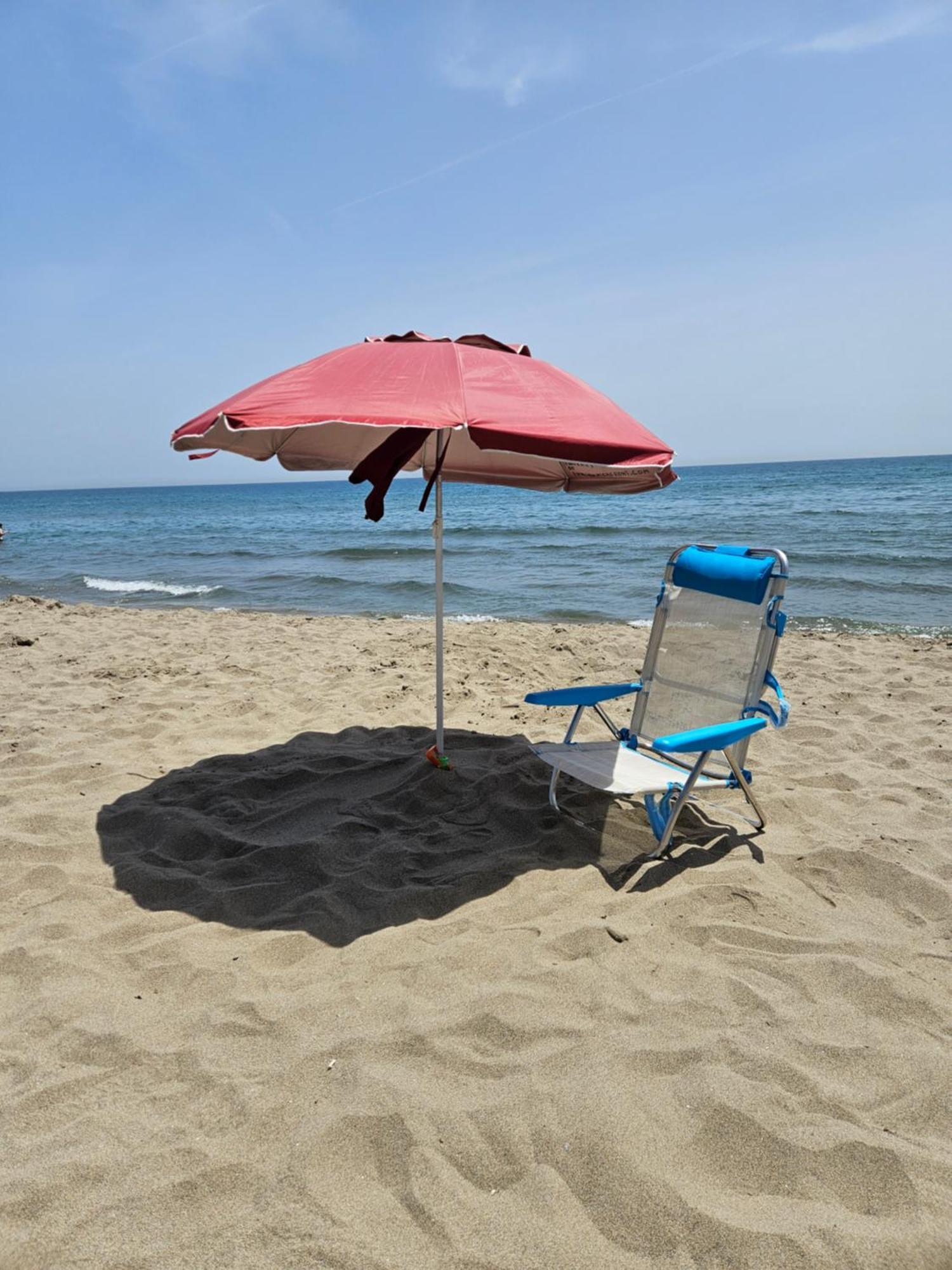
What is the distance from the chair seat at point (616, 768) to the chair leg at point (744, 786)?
0.28 ft

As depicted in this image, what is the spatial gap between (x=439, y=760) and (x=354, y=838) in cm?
85

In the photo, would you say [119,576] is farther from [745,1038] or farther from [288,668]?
[745,1038]

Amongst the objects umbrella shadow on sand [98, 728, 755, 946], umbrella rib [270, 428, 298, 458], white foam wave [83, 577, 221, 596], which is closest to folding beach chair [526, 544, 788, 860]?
umbrella shadow on sand [98, 728, 755, 946]

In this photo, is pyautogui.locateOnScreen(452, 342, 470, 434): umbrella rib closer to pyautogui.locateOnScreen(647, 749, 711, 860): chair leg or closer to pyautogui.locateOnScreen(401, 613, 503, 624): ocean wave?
pyautogui.locateOnScreen(647, 749, 711, 860): chair leg

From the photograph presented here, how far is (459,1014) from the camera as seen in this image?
8.52ft

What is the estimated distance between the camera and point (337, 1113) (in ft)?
7.20

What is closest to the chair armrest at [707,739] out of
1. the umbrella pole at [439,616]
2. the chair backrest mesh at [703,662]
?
the chair backrest mesh at [703,662]

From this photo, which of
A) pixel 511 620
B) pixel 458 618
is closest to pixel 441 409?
pixel 511 620

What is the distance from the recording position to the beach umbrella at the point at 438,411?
9.75ft

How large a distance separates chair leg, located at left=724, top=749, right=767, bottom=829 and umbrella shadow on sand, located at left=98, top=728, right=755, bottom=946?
15 cm

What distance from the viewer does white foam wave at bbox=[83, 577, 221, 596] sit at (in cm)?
1466

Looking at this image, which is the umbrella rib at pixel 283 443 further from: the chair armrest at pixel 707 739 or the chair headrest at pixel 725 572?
the chair armrest at pixel 707 739

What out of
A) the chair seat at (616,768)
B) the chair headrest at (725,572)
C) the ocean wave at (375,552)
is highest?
the chair headrest at (725,572)

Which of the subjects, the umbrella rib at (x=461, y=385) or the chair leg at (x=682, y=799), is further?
the chair leg at (x=682, y=799)
